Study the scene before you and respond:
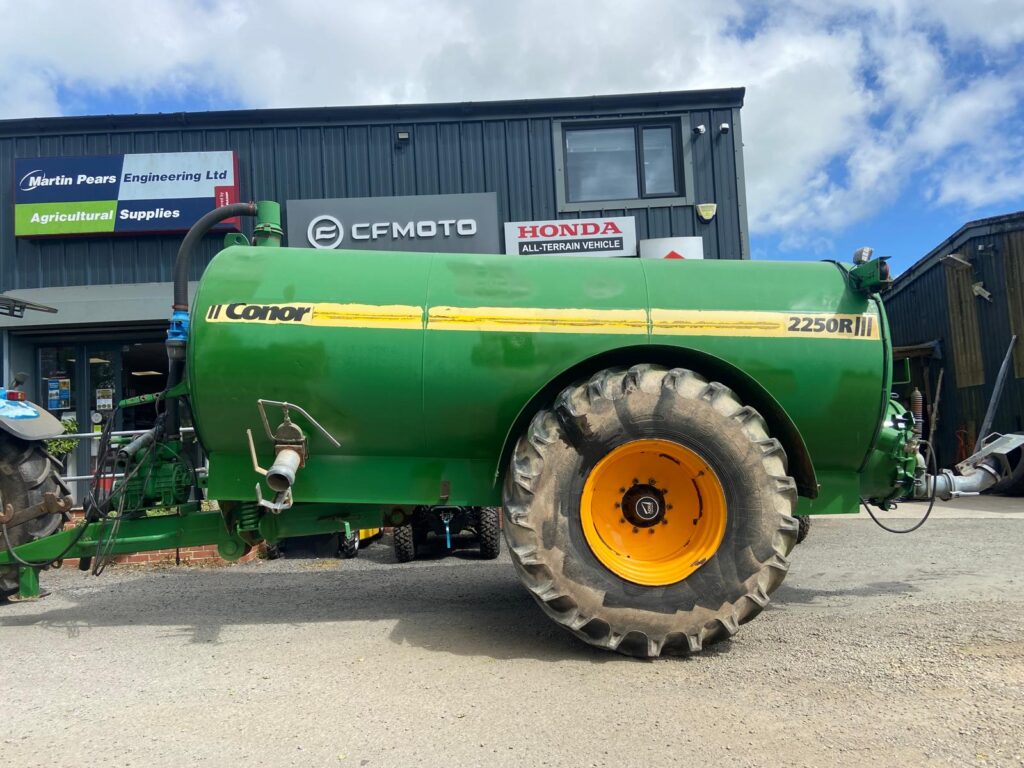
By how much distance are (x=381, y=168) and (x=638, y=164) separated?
11.9 feet

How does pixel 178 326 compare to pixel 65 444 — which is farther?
pixel 65 444

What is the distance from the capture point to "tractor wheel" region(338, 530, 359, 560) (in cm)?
728

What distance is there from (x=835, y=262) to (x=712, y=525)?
1.92 m

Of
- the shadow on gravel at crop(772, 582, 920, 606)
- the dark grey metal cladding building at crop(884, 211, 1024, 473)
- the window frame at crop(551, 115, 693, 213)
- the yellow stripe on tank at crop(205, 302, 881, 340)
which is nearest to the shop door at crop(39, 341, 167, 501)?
the window frame at crop(551, 115, 693, 213)

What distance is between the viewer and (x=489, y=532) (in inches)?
268

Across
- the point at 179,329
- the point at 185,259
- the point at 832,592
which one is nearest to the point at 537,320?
the point at 179,329

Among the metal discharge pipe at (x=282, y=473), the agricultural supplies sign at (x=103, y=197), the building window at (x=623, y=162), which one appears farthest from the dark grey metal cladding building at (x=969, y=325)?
the agricultural supplies sign at (x=103, y=197)

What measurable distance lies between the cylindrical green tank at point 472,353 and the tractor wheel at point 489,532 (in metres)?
2.55

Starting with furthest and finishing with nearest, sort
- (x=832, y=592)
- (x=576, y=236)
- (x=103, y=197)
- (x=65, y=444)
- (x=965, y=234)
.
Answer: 1. (x=965, y=234)
2. (x=576, y=236)
3. (x=103, y=197)
4. (x=65, y=444)
5. (x=832, y=592)

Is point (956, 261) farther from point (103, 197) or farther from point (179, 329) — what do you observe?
point (103, 197)

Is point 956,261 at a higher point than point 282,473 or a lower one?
higher

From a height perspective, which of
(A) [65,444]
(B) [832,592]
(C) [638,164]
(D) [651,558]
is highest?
(C) [638,164]

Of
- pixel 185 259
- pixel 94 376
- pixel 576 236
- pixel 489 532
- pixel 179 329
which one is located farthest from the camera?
pixel 94 376

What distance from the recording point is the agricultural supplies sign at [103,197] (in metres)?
9.52
